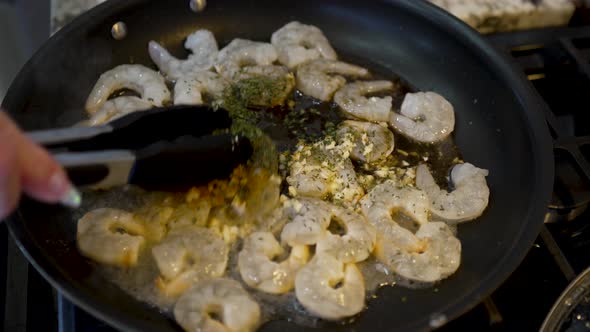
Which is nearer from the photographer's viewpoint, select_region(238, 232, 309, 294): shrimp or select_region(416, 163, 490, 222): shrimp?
select_region(238, 232, 309, 294): shrimp

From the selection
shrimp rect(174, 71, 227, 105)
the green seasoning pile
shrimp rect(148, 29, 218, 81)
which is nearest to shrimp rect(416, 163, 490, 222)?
the green seasoning pile

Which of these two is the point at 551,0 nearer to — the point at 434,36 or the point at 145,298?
the point at 434,36

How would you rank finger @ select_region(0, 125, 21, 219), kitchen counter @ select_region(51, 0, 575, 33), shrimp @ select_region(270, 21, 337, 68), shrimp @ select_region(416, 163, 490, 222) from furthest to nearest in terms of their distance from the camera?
1. kitchen counter @ select_region(51, 0, 575, 33)
2. shrimp @ select_region(270, 21, 337, 68)
3. shrimp @ select_region(416, 163, 490, 222)
4. finger @ select_region(0, 125, 21, 219)

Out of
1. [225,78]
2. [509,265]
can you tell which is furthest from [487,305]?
[225,78]

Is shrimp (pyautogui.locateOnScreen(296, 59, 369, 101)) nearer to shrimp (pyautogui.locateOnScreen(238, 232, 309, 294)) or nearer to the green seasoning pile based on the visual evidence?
the green seasoning pile

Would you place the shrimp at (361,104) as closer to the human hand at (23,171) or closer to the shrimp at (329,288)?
the shrimp at (329,288)

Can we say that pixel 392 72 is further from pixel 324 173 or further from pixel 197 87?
pixel 197 87

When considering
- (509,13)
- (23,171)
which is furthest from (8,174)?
(509,13)
